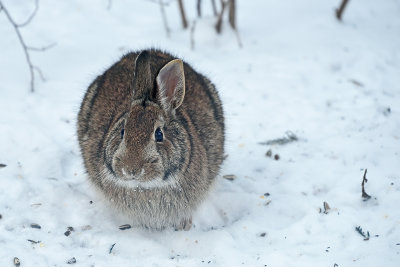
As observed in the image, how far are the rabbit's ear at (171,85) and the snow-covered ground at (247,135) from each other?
1318mm

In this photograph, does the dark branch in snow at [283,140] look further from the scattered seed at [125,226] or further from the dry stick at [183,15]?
the dry stick at [183,15]

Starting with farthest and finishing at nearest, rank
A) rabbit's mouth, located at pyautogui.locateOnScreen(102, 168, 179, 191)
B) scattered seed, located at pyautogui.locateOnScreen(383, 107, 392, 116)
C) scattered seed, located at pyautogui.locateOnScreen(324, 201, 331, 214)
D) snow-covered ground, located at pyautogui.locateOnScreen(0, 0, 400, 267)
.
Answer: scattered seed, located at pyautogui.locateOnScreen(383, 107, 392, 116) < scattered seed, located at pyautogui.locateOnScreen(324, 201, 331, 214) < snow-covered ground, located at pyautogui.locateOnScreen(0, 0, 400, 267) < rabbit's mouth, located at pyautogui.locateOnScreen(102, 168, 179, 191)

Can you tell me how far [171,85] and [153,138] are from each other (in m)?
0.55

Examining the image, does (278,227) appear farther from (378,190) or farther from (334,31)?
(334,31)

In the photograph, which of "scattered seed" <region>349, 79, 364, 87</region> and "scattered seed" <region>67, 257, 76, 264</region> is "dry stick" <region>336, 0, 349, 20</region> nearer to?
"scattered seed" <region>349, 79, 364, 87</region>

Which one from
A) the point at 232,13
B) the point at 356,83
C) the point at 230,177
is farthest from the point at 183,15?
the point at 230,177

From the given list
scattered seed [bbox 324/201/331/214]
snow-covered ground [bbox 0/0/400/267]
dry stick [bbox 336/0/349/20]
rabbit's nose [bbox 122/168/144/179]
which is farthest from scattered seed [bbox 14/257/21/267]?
dry stick [bbox 336/0/349/20]

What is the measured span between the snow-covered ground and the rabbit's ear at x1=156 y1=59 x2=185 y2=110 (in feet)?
4.32

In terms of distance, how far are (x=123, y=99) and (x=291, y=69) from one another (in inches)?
139

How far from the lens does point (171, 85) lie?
450cm

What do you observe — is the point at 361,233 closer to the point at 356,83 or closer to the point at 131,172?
the point at 131,172

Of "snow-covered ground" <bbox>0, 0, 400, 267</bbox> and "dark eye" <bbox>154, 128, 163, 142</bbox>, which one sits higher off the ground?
"dark eye" <bbox>154, 128, 163, 142</bbox>

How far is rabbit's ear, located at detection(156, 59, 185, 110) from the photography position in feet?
14.4

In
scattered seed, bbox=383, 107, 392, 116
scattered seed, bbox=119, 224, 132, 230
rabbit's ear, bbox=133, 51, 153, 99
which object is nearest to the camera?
rabbit's ear, bbox=133, 51, 153, 99
